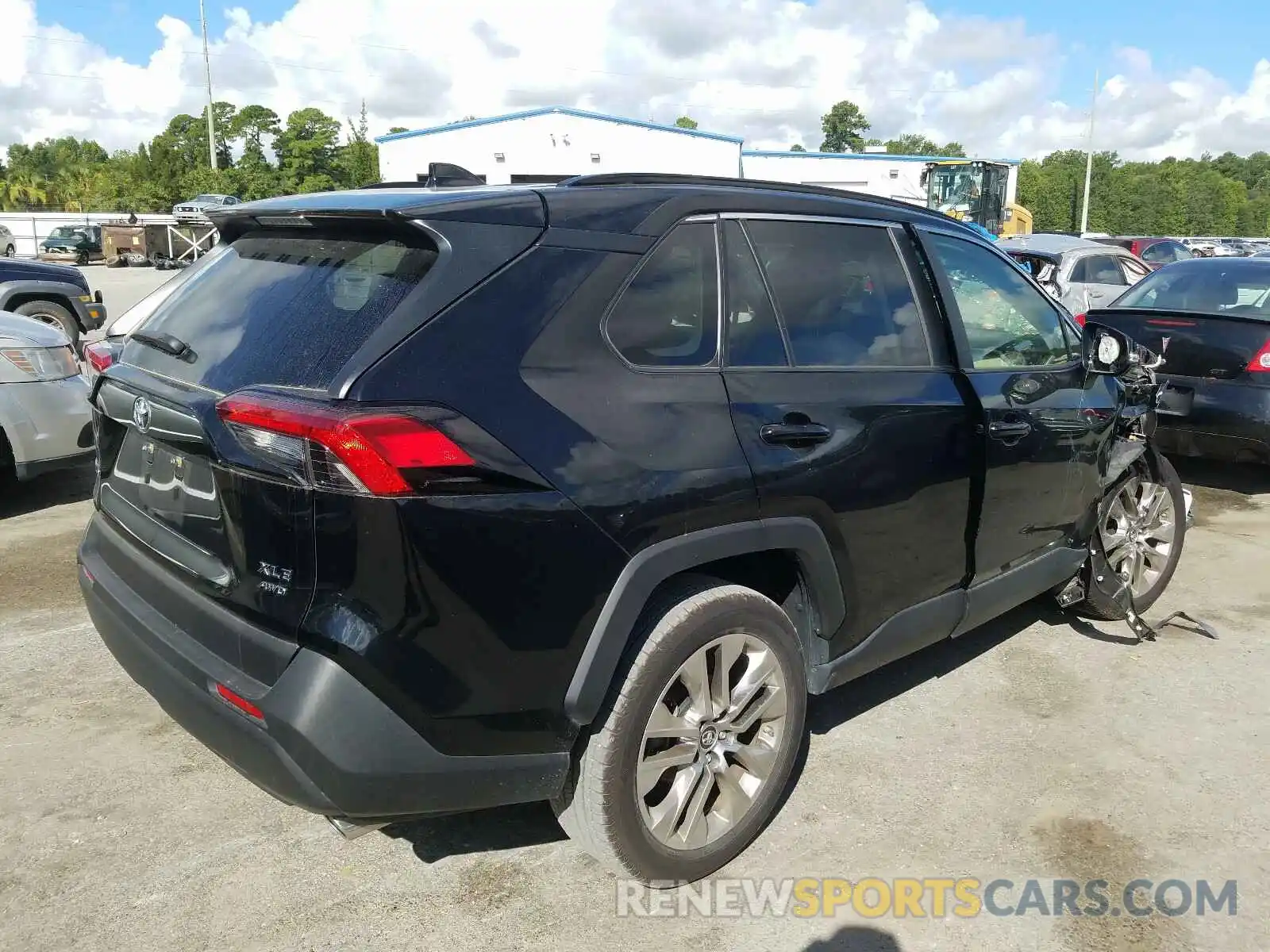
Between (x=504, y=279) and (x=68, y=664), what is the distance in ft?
9.58

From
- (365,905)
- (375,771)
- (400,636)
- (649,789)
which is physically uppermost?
(400,636)

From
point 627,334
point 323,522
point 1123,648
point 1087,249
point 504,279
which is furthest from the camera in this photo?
point 1087,249

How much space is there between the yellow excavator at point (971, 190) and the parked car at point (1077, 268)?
13.5 m

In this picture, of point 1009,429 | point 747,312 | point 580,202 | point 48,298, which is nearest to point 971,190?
point 48,298

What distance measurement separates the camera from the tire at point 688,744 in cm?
253

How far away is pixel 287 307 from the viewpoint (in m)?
2.57

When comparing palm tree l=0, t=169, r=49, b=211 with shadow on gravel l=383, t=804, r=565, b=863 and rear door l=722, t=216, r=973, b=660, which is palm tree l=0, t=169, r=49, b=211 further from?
rear door l=722, t=216, r=973, b=660

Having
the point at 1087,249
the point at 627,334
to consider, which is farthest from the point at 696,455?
the point at 1087,249

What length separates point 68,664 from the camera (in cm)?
413

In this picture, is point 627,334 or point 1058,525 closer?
point 627,334

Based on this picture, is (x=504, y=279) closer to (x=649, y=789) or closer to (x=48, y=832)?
(x=649, y=789)

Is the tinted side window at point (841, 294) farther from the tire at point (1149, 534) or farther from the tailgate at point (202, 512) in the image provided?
the tire at point (1149, 534)

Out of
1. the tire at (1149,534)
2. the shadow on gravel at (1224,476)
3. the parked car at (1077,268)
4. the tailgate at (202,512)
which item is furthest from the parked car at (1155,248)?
the tailgate at (202,512)

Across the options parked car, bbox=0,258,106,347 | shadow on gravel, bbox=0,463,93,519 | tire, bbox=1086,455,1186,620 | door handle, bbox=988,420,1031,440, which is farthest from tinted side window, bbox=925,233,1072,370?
parked car, bbox=0,258,106,347
